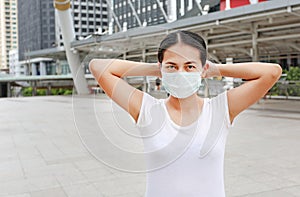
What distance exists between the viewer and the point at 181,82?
1.49 metres

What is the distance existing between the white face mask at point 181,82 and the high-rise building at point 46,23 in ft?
214

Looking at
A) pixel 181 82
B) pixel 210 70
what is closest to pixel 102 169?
pixel 210 70

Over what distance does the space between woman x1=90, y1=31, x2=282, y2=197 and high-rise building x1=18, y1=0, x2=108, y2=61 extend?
214 feet

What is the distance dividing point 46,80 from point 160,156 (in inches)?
1886

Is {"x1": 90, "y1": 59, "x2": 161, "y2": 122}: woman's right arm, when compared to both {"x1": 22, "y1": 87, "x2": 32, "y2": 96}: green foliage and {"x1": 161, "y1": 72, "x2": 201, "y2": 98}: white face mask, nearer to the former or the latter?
{"x1": 161, "y1": 72, "x2": 201, "y2": 98}: white face mask

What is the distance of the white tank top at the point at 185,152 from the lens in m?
1.51

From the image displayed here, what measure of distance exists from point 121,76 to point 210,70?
42cm

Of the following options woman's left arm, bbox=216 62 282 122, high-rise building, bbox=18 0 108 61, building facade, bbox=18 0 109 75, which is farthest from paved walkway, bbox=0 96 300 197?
building facade, bbox=18 0 109 75

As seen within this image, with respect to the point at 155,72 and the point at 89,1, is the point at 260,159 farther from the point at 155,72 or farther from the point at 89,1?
the point at 89,1

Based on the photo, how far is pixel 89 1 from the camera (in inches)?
2356

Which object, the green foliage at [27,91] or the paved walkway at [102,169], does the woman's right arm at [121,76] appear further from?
the green foliage at [27,91]

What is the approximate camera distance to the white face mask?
4.89 feet

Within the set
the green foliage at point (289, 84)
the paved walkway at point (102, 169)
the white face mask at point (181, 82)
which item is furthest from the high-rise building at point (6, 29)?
the white face mask at point (181, 82)

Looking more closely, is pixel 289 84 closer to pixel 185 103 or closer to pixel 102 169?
pixel 102 169
